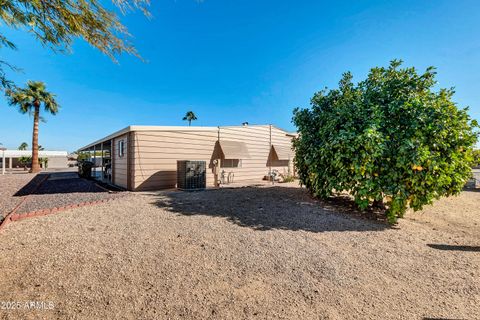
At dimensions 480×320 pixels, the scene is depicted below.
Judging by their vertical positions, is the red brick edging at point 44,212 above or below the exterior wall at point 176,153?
below

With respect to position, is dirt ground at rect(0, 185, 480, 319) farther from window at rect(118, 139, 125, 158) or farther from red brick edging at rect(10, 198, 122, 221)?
window at rect(118, 139, 125, 158)

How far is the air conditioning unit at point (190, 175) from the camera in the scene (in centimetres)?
836

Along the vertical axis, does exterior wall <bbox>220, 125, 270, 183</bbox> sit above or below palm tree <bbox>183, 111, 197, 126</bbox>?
below

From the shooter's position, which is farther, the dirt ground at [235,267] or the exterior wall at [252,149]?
the exterior wall at [252,149]

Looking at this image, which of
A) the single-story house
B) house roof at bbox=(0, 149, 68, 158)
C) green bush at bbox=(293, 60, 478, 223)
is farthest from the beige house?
the single-story house

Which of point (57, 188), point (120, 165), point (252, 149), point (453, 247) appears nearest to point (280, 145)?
point (252, 149)

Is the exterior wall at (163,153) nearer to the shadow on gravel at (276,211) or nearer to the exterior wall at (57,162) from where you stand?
the shadow on gravel at (276,211)

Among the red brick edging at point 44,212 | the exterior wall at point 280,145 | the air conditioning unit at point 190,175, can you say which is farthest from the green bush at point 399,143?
the exterior wall at point 280,145

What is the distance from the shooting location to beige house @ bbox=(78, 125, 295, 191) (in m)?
8.25

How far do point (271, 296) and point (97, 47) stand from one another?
4.19 meters

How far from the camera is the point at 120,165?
959cm

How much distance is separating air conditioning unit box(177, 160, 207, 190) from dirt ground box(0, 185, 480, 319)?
11.4 ft

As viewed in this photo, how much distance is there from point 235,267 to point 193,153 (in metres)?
7.44

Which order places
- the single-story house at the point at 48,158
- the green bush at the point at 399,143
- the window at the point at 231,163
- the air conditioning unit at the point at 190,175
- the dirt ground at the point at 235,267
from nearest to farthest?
the dirt ground at the point at 235,267 → the green bush at the point at 399,143 → the air conditioning unit at the point at 190,175 → the window at the point at 231,163 → the single-story house at the point at 48,158
